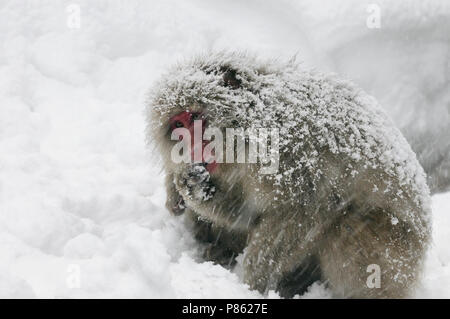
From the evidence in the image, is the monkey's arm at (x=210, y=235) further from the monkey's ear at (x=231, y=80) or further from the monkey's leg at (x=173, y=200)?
the monkey's ear at (x=231, y=80)

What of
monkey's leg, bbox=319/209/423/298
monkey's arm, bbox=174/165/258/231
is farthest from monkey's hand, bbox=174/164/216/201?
monkey's leg, bbox=319/209/423/298

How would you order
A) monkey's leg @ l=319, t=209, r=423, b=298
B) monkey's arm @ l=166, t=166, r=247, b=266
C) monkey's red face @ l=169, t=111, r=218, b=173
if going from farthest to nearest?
1. monkey's arm @ l=166, t=166, r=247, b=266
2. monkey's red face @ l=169, t=111, r=218, b=173
3. monkey's leg @ l=319, t=209, r=423, b=298

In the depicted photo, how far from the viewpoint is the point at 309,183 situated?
2.45 m

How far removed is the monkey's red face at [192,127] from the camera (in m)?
2.56

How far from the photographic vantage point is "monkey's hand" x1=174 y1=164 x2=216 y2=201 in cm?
266

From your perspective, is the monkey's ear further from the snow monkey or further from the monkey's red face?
the monkey's red face

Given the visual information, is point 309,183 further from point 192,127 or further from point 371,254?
point 192,127

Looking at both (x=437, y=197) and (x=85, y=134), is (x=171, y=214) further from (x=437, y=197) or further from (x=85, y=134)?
(x=437, y=197)

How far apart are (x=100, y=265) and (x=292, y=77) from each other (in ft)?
4.78

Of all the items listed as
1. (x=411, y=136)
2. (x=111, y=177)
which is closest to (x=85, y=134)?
(x=111, y=177)

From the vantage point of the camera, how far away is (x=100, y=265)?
196 centimetres

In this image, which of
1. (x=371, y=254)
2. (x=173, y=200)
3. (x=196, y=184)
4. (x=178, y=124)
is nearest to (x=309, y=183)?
(x=371, y=254)

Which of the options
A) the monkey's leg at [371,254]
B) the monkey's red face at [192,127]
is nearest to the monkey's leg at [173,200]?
the monkey's red face at [192,127]

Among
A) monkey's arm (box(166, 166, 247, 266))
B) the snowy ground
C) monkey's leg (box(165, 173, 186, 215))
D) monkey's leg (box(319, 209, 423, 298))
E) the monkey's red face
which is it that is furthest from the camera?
monkey's leg (box(165, 173, 186, 215))
